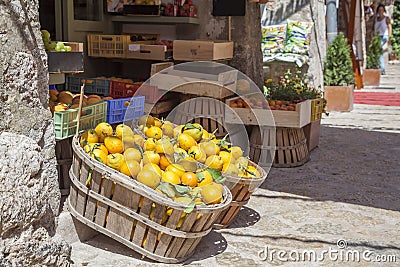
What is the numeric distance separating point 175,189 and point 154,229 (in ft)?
0.89

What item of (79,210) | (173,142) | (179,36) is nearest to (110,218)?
(79,210)

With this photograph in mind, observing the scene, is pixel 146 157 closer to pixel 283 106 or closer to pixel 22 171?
pixel 22 171

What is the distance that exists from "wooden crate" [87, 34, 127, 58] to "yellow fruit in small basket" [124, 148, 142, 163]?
109 inches

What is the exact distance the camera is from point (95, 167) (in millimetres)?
3416

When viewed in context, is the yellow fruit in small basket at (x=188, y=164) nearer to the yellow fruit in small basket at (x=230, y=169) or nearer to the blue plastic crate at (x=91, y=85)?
the yellow fruit in small basket at (x=230, y=169)

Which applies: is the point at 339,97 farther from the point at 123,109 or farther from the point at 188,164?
the point at 188,164

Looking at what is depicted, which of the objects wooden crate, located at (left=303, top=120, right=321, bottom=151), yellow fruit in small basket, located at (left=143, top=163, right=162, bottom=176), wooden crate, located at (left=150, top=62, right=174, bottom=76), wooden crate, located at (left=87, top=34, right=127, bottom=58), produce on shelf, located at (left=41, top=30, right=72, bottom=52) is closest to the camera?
yellow fruit in small basket, located at (left=143, top=163, right=162, bottom=176)

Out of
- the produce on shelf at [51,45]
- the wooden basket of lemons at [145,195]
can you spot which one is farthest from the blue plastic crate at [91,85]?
the wooden basket of lemons at [145,195]

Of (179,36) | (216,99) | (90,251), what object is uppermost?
(179,36)

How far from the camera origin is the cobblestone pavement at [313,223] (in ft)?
11.8

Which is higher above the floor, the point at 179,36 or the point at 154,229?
the point at 179,36

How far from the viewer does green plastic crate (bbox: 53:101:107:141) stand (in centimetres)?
367

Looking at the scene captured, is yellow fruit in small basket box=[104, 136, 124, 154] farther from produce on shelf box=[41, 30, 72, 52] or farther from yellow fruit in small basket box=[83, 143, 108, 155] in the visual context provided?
produce on shelf box=[41, 30, 72, 52]

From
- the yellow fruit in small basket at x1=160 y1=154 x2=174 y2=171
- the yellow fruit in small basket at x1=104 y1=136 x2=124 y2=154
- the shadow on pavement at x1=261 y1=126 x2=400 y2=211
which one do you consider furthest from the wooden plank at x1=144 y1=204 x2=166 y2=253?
the shadow on pavement at x1=261 y1=126 x2=400 y2=211
